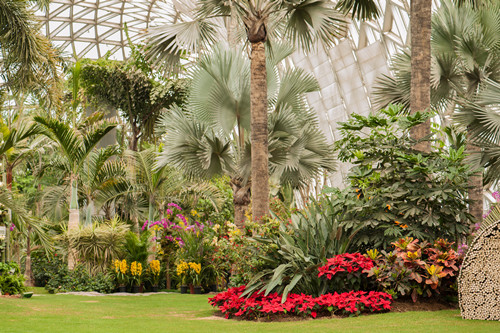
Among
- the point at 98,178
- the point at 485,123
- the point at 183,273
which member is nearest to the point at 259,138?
the point at 485,123

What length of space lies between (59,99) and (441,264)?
8.35 m

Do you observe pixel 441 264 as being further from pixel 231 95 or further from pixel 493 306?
pixel 231 95

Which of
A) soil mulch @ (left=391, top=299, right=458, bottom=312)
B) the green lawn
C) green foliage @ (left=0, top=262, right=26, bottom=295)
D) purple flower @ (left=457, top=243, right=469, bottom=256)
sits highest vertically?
purple flower @ (left=457, top=243, right=469, bottom=256)

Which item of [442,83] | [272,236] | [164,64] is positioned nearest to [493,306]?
[272,236]

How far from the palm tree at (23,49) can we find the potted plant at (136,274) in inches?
190

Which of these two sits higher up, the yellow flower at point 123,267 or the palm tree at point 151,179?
the palm tree at point 151,179

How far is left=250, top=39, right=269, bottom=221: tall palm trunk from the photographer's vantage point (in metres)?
9.24

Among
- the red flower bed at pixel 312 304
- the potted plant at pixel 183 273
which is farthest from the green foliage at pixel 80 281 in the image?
the red flower bed at pixel 312 304

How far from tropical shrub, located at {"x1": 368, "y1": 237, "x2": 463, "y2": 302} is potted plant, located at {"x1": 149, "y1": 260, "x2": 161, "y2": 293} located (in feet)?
26.8

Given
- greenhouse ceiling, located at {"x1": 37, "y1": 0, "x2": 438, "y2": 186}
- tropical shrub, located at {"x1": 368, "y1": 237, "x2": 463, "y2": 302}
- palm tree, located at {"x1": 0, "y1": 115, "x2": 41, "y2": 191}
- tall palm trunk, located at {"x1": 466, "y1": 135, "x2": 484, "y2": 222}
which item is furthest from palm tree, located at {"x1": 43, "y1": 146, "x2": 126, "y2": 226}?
tropical shrub, located at {"x1": 368, "y1": 237, "x2": 463, "y2": 302}

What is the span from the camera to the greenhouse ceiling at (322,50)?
67.6 feet

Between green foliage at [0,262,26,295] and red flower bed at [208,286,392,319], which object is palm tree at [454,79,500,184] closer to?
red flower bed at [208,286,392,319]

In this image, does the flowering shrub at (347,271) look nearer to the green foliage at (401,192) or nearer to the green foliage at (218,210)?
the green foliage at (401,192)

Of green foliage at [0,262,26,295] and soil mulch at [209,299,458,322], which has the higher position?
green foliage at [0,262,26,295]
